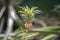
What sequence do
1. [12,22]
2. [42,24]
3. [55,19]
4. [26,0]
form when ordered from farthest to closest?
[55,19], [42,24], [12,22], [26,0]

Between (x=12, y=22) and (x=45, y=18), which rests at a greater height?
(x=45, y=18)

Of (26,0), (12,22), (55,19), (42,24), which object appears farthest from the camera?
(55,19)

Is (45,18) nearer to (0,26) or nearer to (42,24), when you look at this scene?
(42,24)

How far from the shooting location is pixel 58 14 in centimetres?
163

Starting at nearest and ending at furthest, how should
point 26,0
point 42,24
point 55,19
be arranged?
point 26,0 < point 42,24 < point 55,19

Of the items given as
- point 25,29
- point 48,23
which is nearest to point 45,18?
point 48,23

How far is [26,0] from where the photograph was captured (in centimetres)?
75

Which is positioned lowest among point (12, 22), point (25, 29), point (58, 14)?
point (25, 29)

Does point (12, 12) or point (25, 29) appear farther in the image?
point (12, 12)

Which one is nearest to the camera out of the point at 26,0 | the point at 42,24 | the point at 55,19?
the point at 26,0

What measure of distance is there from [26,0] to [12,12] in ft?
2.28

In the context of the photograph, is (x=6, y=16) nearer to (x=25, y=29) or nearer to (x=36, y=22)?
(x=36, y=22)

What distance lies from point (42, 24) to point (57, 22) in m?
0.14

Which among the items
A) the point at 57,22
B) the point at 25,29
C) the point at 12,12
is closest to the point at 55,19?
the point at 57,22
